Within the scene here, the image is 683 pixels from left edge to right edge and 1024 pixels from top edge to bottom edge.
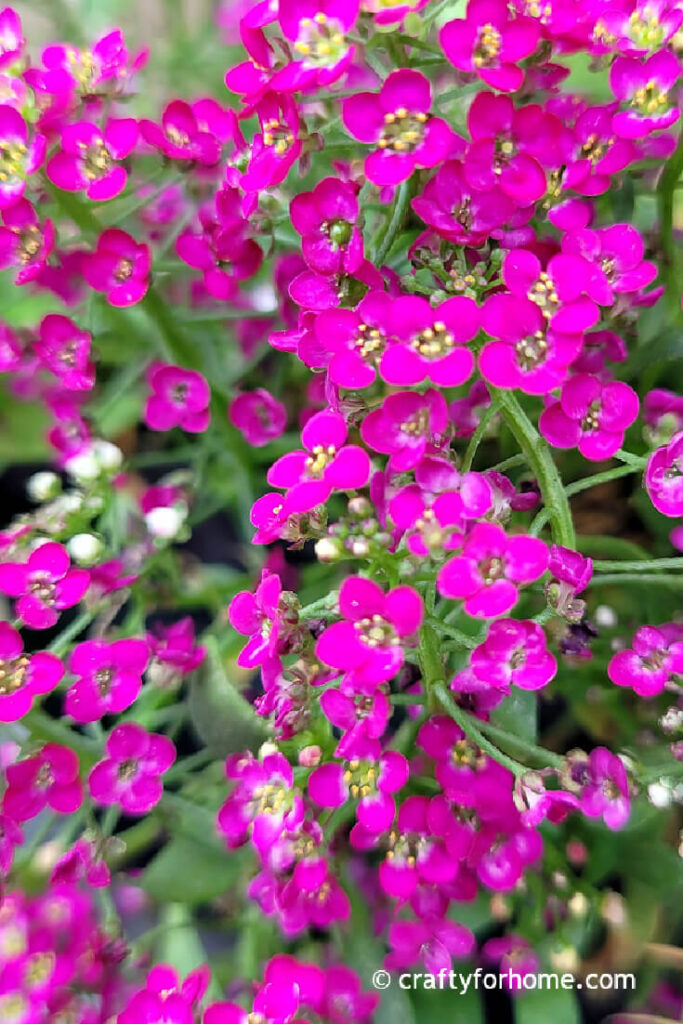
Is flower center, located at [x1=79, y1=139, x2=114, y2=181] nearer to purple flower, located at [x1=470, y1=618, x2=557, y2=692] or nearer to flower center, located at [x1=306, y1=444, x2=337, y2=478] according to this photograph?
flower center, located at [x1=306, y1=444, x2=337, y2=478]

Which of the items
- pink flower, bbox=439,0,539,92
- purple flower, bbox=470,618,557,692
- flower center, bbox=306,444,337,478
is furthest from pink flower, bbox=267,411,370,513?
pink flower, bbox=439,0,539,92

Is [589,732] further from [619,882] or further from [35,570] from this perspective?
[35,570]

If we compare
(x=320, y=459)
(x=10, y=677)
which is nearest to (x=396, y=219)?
(x=320, y=459)

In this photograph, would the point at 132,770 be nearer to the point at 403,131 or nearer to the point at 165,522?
the point at 165,522

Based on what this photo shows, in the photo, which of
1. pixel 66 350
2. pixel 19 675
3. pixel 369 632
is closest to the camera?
pixel 369 632

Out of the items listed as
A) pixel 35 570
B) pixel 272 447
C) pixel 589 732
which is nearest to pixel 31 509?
pixel 272 447
